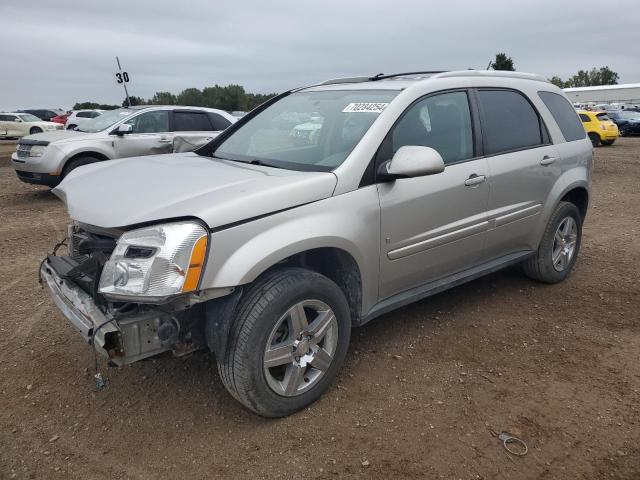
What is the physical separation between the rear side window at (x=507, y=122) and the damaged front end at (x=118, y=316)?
245 cm

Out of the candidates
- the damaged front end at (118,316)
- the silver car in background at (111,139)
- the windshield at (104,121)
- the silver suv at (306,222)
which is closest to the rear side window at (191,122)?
the silver car in background at (111,139)

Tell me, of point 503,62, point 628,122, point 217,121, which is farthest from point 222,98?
point 217,121

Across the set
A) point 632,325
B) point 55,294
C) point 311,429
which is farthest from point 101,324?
point 632,325

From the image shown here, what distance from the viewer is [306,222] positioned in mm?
2746

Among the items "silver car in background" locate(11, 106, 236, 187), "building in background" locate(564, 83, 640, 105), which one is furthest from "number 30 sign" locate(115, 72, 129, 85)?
"building in background" locate(564, 83, 640, 105)

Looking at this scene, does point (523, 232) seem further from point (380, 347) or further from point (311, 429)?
point (311, 429)

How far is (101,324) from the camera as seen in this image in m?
2.37

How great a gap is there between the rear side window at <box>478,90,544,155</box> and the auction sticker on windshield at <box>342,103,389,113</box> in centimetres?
97

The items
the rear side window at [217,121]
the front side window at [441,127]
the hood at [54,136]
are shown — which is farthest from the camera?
the rear side window at [217,121]

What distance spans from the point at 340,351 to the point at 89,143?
7.34 m

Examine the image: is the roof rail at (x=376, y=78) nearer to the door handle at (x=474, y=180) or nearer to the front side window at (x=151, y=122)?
the door handle at (x=474, y=180)

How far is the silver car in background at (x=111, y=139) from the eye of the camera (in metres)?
8.60

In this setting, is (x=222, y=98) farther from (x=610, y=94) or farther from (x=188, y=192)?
(x=188, y=192)

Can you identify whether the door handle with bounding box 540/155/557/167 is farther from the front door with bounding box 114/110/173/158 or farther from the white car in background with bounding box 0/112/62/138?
the white car in background with bounding box 0/112/62/138
